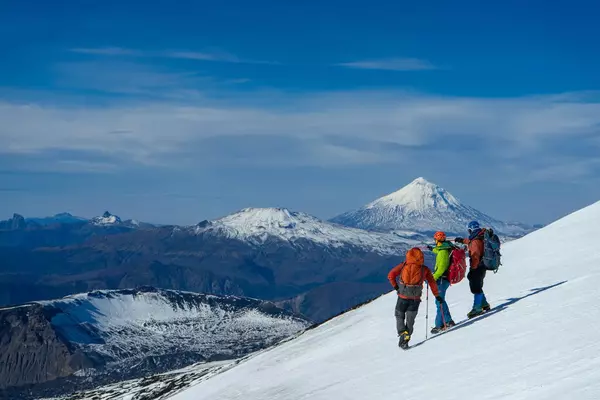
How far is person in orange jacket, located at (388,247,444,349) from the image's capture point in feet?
70.3

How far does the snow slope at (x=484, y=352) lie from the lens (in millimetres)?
15938

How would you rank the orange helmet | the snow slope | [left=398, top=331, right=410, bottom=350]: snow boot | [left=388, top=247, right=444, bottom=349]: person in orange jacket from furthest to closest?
the orange helmet < [left=398, top=331, right=410, bottom=350]: snow boot < [left=388, top=247, right=444, bottom=349]: person in orange jacket < the snow slope

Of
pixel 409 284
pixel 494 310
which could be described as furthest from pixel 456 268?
pixel 494 310

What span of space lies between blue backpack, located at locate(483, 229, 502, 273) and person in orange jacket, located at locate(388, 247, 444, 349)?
190 cm

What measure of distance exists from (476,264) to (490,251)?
0.60 metres

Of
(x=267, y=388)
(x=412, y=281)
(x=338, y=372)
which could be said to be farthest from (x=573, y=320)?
(x=267, y=388)

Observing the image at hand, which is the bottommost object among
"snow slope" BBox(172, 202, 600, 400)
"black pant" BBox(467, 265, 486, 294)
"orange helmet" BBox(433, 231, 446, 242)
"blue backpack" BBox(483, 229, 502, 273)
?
"snow slope" BBox(172, 202, 600, 400)

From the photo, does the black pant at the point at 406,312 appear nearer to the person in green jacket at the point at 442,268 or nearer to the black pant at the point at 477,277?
the person in green jacket at the point at 442,268

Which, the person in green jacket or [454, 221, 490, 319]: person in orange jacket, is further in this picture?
[454, 221, 490, 319]: person in orange jacket

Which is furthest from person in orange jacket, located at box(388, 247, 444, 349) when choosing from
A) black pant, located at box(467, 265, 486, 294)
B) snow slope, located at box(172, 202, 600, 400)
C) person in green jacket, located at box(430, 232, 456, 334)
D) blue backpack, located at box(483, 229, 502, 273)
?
blue backpack, located at box(483, 229, 502, 273)

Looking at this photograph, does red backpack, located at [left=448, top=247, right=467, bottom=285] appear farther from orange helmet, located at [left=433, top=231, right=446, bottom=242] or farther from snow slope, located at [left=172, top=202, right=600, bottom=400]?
snow slope, located at [left=172, top=202, right=600, bottom=400]

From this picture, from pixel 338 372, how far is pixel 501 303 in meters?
6.27

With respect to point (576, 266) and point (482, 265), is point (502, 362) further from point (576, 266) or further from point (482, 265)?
point (576, 266)

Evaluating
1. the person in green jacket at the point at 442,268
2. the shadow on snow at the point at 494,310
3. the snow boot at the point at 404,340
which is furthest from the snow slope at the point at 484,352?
the person in green jacket at the point at 442,268
